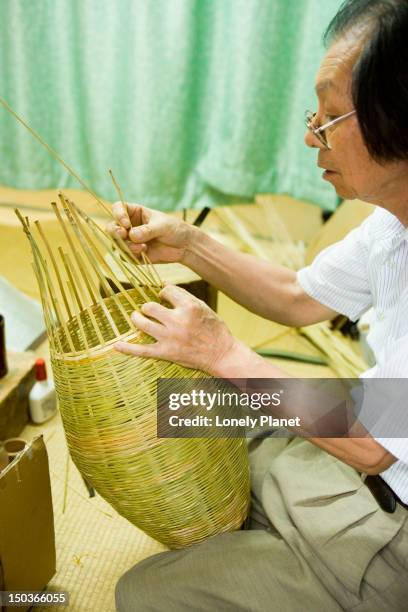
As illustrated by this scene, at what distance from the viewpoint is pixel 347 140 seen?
110cm

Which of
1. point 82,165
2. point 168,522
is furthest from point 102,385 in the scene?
point 82,165

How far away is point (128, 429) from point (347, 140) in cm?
64

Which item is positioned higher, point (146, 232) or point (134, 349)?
Result: point (146, 232)

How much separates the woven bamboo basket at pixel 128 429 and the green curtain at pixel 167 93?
5.58 ft

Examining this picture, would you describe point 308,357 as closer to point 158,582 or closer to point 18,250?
point 158,582

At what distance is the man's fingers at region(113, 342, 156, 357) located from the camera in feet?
3.39

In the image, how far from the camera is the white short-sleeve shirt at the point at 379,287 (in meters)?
1.19

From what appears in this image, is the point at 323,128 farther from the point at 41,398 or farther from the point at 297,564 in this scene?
the point at 41,398

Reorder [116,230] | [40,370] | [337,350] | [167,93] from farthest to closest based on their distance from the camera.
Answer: [167,93], [337,350], [40,370], [116,230]

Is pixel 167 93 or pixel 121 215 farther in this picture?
pixel 167 93

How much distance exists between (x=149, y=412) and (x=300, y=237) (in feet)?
7.85

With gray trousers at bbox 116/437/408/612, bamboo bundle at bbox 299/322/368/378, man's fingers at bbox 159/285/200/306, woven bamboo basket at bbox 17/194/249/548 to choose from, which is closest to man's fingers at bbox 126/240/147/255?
woven bamboo basket at bbox 17/194/249/548

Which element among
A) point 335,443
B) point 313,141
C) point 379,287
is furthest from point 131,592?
point 313,141

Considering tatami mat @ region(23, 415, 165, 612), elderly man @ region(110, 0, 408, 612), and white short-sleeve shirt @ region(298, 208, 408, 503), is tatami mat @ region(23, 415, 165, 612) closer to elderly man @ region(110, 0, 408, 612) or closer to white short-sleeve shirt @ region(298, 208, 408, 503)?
elderly man @ region(110, 0, 408, 612)
